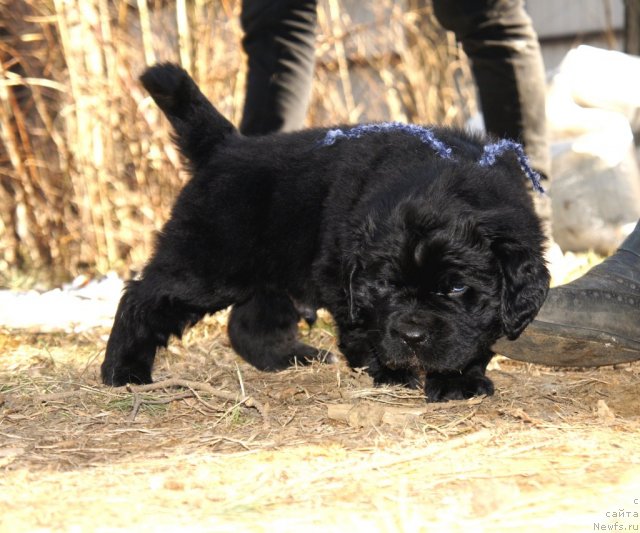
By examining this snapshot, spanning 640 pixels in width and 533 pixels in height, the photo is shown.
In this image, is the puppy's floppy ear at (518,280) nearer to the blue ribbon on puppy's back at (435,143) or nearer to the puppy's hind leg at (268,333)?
the blue ribbon on puppy's back at (435,143)

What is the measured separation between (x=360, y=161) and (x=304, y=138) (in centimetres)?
29

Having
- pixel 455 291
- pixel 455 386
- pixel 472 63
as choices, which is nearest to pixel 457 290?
pixel 455 291

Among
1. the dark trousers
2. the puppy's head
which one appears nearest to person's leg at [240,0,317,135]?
the dark trousers

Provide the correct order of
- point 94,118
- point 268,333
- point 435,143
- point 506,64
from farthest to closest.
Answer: point 94,118
point 506,64
point 268,333
point 435,143

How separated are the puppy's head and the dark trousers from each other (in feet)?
4.44

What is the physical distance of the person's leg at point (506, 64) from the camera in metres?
3.80

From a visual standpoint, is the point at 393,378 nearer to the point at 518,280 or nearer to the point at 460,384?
the point at 460,384

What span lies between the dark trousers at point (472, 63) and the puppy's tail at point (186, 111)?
87 centimetres

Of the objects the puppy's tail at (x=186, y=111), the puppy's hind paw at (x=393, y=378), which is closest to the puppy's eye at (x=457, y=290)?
the puppy's hind paw at (x=393, y=378)

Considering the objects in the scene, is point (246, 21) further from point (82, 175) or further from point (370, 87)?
point (370, 87)

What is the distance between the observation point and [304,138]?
317 cm

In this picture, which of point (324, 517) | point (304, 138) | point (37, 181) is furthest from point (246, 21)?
point (324, 517)

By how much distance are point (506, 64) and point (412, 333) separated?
5.80 feet

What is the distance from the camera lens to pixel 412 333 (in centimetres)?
256
